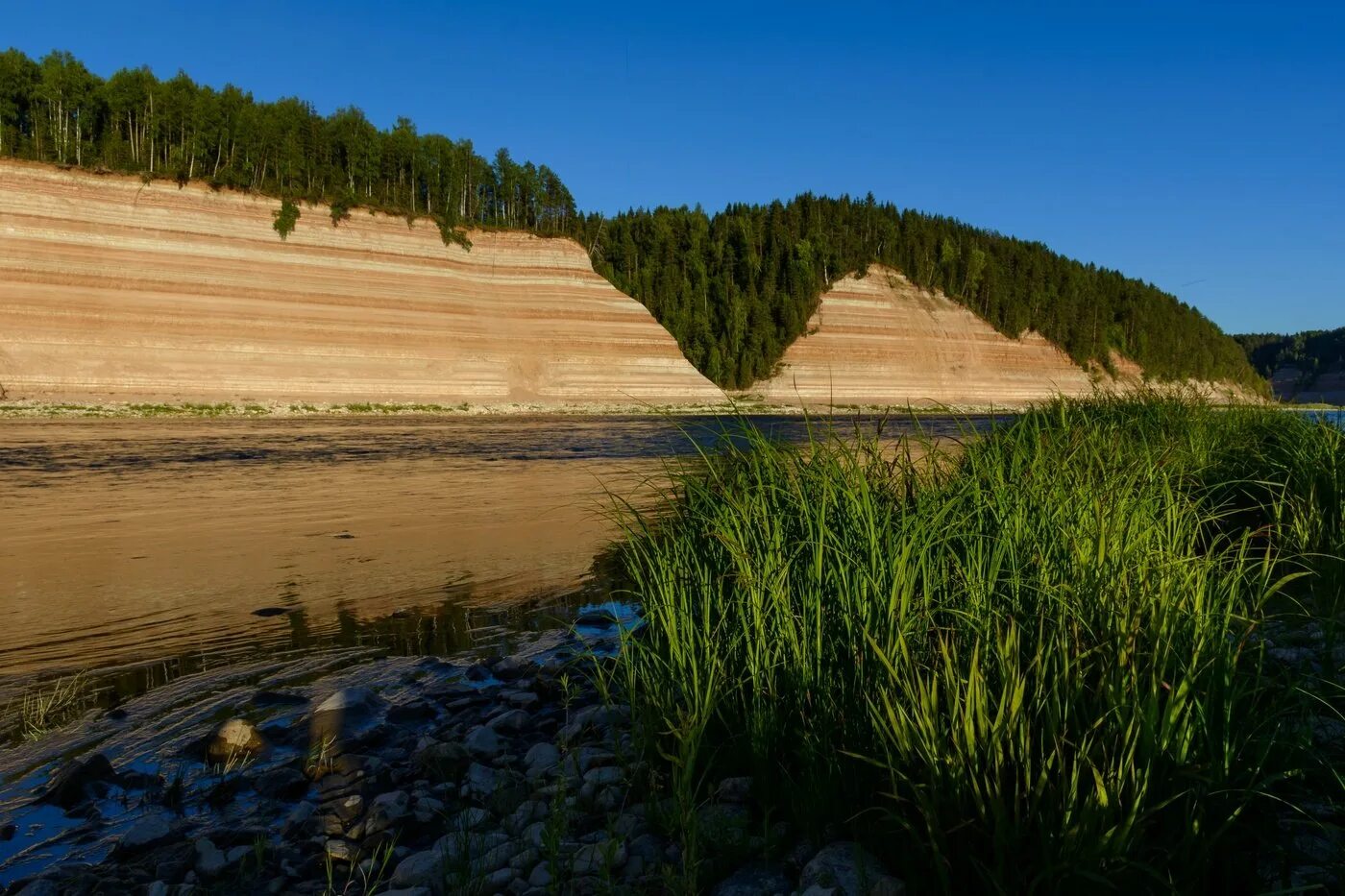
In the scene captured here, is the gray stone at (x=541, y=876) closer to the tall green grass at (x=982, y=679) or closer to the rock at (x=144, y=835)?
the tall green grass at (x=982, y=679)

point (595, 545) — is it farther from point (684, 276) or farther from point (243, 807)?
point (684, 276)

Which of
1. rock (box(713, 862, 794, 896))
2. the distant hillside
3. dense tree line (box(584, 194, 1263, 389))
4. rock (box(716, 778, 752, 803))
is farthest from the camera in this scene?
the distant hillside

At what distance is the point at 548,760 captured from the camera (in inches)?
183

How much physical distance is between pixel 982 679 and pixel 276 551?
36.8 ft

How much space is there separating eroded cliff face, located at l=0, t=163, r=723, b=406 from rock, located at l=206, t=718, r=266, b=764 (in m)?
48.9

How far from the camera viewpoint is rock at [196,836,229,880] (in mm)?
3740

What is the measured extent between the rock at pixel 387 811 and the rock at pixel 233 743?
49.7 inches

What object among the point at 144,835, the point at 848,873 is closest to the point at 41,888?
the point at 144,835

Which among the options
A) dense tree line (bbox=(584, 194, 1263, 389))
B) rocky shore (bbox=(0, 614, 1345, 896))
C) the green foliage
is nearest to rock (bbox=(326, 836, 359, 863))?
rocky shore (bbox=(0, 614, 1345, 896))

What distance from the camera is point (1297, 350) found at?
487 feet

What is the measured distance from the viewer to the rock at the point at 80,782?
14.8 feet

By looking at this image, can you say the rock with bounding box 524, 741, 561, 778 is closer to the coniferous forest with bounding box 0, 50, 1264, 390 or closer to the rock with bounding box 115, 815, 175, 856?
the rock with bounding box 115, 815, 175, 856

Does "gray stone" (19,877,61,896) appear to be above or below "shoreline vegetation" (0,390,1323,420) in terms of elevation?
below

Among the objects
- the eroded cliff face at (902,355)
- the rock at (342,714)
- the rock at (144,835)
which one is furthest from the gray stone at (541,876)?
the eroded cliff face at (902,355)
